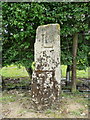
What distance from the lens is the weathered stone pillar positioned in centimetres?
229

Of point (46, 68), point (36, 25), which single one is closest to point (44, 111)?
point (46, 68)

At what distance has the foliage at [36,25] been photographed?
2605 millimetres

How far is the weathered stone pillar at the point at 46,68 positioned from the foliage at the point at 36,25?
49cm

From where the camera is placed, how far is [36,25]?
288 cm

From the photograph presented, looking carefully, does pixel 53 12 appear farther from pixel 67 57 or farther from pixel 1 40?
pixel 1 40

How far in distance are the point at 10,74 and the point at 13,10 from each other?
2793mm

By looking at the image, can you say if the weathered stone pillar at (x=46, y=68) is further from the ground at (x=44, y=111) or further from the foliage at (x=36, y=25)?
the foliage at (x=36, y=25)

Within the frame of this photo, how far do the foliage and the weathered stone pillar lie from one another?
49cm

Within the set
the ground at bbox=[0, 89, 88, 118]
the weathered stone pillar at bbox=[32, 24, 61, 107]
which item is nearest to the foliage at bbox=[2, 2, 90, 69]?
the weathered stone pillar at bbox=[32, 24, 61, 107]

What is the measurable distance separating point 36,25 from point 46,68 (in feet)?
3.83

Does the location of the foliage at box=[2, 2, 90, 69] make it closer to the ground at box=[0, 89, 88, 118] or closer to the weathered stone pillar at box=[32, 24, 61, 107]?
the weathered stone pillar at box=[32, 24, 61, 107]

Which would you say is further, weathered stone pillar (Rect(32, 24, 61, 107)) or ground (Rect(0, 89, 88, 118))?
weathered stone pillar (Rect(32, 24, 61, 107))

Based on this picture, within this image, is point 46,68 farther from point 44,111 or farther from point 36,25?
point 36,25

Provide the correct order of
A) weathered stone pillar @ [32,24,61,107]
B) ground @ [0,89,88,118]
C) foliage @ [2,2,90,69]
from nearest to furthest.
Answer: ground @ [0,89,88,118] → weathered stone pillar @ [32,24,61,107] → foliage @ [2,2,90,69]
